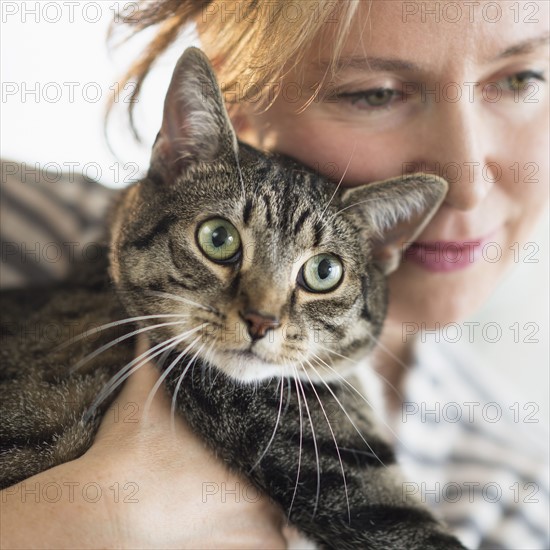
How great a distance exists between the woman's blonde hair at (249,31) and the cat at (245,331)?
4.0 inches

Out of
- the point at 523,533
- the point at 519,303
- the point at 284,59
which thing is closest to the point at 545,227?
the point at 519,303

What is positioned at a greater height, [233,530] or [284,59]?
[284,59]

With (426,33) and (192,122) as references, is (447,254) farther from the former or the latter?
(192,122)

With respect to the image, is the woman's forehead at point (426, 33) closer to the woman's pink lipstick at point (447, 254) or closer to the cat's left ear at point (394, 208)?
the cat's left ear at point (394, 208)

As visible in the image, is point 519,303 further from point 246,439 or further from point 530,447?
point 246,439

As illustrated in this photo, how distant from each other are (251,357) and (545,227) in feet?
5.16

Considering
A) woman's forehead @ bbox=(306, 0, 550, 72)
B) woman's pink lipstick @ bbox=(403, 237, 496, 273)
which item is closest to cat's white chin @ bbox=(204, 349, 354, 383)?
woman's pink lipstick @ bbox=(403, 237, 496, 273)

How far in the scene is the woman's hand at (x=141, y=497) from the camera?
1.02 metres

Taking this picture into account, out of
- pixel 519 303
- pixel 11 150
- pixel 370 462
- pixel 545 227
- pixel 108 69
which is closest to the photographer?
pixel 370 462

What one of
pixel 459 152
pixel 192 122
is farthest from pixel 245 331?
pixel 459 152

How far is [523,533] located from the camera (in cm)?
168

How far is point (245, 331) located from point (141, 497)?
0.33 m

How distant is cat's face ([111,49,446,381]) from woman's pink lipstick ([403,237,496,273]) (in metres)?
0.12

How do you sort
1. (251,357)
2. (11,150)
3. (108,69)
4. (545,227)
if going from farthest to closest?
1. (545,227)
2. (11,150)
3. (108,69)
4. (251,357)
